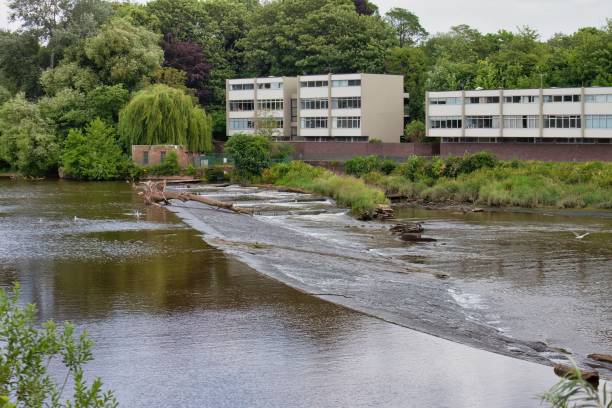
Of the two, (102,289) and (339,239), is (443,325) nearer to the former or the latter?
(102,289)

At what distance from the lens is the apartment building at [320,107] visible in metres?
102

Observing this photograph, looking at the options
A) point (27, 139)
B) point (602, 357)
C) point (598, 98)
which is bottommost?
point (602, 357)

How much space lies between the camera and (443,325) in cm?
2528

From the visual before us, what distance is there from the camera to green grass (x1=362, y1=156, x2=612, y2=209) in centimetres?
6206

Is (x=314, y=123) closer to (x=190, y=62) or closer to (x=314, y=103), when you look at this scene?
(x=314, y=103)

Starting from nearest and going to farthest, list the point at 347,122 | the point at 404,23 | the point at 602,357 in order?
the point at 602,357, the point at 347,122, the point at 404,23

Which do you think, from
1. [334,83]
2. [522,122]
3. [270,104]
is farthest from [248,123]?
[522,122]

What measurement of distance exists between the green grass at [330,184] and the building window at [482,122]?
2059 centimetres

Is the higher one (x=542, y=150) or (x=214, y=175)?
(x=542, y=150)

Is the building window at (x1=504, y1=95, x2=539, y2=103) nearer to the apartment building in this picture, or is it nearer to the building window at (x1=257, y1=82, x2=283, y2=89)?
the apartment building

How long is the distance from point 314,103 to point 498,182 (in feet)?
137

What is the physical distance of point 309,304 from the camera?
2698 centimetres

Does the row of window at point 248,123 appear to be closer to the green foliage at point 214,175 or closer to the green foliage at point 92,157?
the green foliage at point 214,175

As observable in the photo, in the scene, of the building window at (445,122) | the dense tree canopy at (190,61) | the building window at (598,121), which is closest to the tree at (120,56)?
the dense tree canopy at (190,61)
